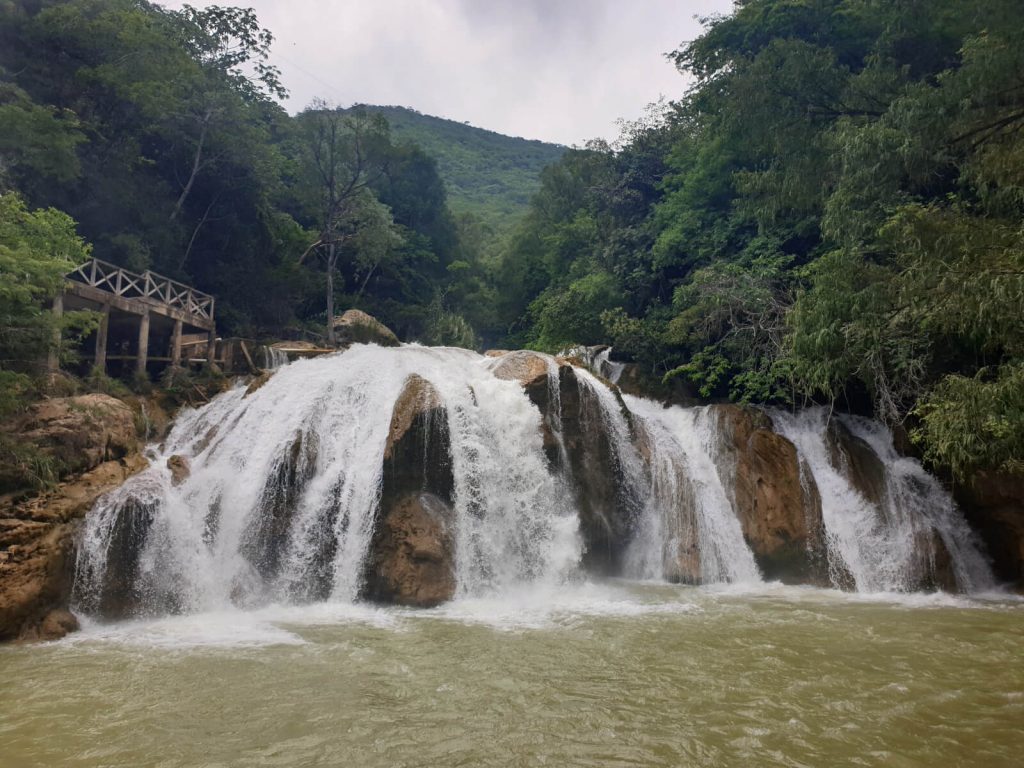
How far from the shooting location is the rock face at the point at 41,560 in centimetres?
855

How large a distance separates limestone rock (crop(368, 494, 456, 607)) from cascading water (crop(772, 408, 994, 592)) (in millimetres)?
7621

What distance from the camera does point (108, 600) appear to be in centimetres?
954

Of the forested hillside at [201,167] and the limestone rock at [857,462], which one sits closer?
the limestone rock at [857,462]

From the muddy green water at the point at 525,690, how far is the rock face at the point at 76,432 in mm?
3118

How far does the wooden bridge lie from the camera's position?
15.2 metres

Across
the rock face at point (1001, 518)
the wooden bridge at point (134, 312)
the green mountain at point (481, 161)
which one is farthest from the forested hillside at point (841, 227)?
the green mountain at point (481, 161)

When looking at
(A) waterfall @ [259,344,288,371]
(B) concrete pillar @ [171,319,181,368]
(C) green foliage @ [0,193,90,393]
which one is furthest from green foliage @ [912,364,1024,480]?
(B) concrete pillar @ [171,319,181,368]

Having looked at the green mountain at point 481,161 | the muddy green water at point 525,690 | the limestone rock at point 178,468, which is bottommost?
the muddy green water at point 525,690

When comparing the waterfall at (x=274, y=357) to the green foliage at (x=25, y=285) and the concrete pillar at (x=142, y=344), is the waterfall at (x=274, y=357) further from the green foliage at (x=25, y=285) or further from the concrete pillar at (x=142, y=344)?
the green foliage at (x=25, y=285)

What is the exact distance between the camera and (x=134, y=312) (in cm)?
1641

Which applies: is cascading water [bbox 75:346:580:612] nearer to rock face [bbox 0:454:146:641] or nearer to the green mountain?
rock face [bbox 0:454:146:641]

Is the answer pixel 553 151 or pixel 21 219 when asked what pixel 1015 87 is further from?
pixel 553 151

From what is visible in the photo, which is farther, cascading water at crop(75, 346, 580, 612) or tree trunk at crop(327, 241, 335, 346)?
tree trunk at crop(327, 241, 335, 346)

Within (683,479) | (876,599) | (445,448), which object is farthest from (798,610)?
(445,448)
